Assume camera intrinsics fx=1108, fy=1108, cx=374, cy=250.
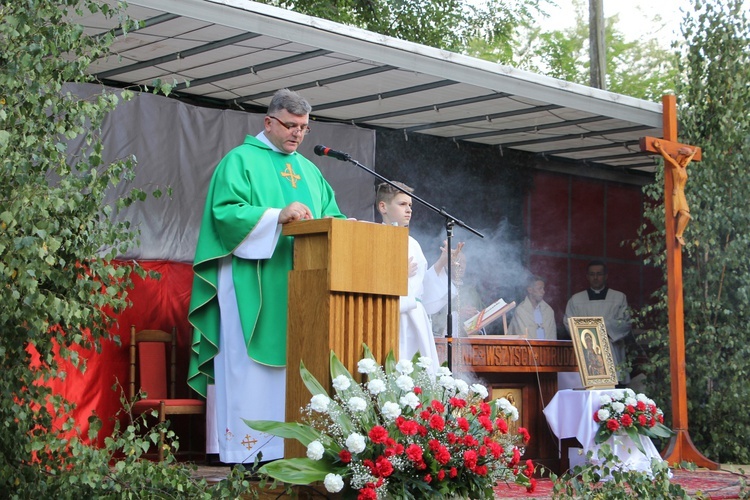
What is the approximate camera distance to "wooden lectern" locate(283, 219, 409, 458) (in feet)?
15.4

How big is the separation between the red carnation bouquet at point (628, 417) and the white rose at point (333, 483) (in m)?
3.82

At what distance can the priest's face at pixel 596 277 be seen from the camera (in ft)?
36.4

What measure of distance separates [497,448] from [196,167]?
168 inches

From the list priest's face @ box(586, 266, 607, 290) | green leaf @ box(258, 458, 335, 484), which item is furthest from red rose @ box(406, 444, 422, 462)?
priest's face @ box(586, 266, 607, 290)

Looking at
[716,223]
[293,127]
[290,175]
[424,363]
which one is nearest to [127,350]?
[290,175]

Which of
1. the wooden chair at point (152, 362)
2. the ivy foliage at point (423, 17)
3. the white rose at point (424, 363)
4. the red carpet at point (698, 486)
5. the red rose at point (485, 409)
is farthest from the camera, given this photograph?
the ivy foliage at point (423, 17)

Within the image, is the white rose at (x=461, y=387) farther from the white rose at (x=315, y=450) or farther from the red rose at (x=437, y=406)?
the white rose at (x=315, y=450)

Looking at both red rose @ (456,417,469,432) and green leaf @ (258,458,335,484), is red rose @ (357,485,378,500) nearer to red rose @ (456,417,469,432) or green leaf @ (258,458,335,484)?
green leaf @ (258,458,335,484)

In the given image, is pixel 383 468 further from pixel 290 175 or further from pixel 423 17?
pixel 423 17

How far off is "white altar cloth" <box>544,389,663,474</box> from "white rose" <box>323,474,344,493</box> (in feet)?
12.3

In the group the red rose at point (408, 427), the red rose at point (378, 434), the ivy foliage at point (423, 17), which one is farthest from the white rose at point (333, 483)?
the ivy foliage at point (423, 17)

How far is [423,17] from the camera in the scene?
1620 centimetres

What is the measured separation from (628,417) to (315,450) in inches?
158

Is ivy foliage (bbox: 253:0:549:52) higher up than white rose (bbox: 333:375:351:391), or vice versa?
ivy foliage (bbox: 253:0:549:52)
